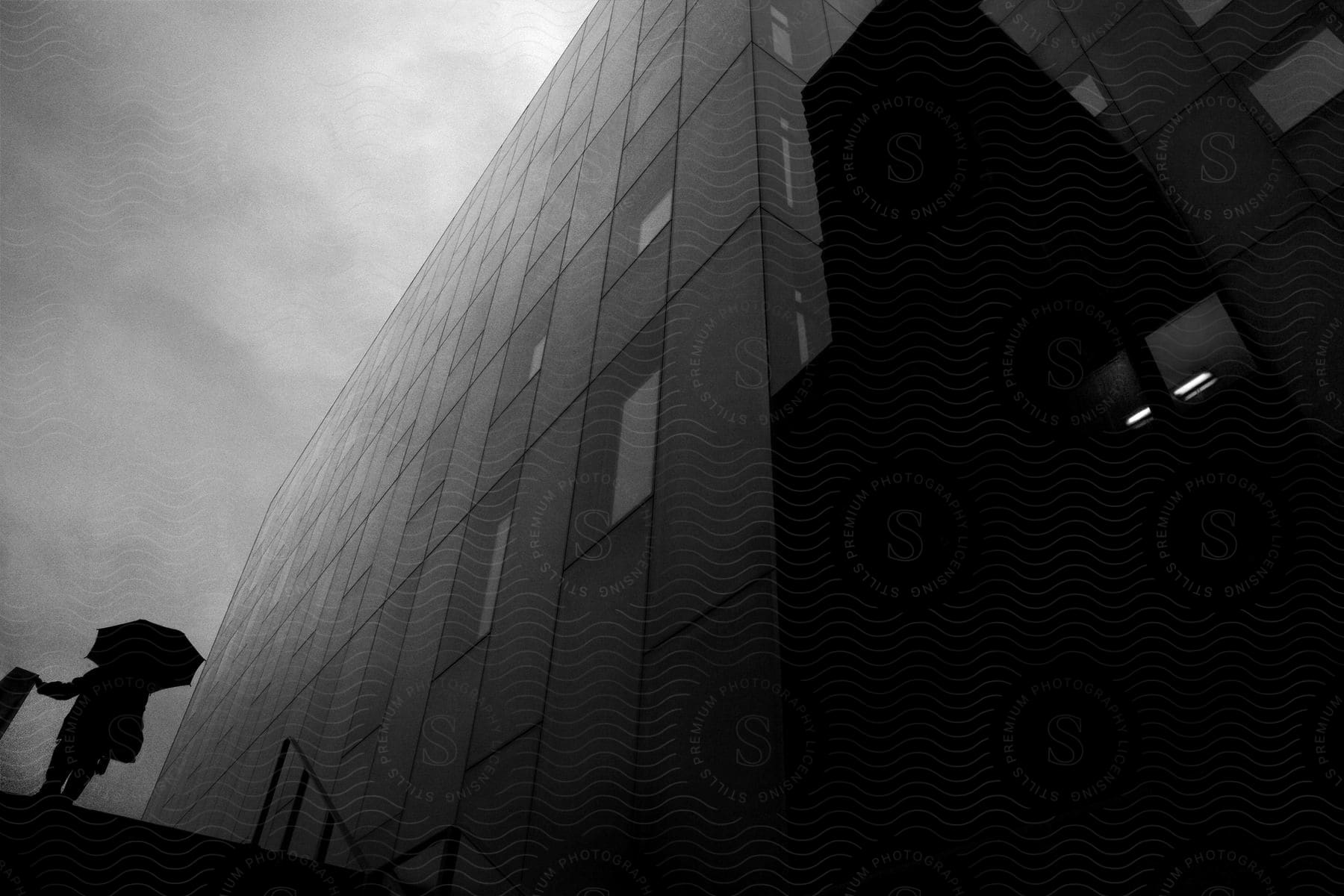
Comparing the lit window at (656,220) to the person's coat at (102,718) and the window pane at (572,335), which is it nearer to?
the window pane at (572,335)

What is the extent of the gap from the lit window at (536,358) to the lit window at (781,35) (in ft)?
12.7

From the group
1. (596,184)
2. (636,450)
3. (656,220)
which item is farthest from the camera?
(596,184)

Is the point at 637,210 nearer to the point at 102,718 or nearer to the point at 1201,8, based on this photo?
the point at 1201,8

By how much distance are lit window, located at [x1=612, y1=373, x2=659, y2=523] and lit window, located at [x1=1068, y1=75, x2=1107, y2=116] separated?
4004 millimetres

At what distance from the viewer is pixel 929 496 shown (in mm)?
5160

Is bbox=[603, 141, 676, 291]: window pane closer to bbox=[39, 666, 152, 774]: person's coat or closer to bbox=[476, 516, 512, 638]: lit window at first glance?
bbox=[476, 516, 512, 638]: lit window

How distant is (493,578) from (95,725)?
161 inches

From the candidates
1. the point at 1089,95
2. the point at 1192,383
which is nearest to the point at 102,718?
the point at 1192,383

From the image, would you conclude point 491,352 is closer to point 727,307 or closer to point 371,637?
point 371,637

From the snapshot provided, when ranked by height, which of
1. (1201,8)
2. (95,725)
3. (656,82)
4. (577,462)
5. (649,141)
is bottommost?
(95,725)

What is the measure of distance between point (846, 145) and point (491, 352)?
611 cm

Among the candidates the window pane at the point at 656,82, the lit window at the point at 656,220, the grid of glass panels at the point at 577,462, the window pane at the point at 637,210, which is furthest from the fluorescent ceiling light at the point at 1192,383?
the window pane at the point at 656,82

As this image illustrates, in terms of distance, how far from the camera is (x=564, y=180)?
11.1m

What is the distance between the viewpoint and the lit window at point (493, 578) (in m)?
7.53
